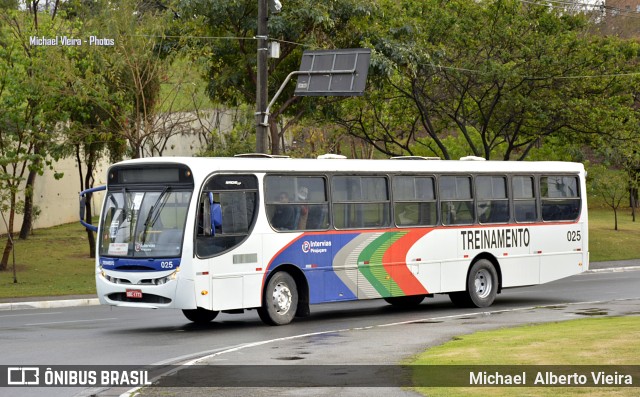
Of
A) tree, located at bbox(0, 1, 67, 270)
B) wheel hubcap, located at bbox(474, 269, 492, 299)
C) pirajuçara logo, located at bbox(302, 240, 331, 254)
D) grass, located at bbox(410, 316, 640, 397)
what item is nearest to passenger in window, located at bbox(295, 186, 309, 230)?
pirajuçara logo, located at bbox(302, 240, 331, 254)

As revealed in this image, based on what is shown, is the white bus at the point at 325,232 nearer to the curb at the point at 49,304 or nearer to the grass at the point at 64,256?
the curb at the point at 49,304

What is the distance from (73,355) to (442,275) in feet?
31.2

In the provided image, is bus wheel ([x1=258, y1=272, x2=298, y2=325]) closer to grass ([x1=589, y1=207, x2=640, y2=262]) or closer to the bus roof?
the bus roof

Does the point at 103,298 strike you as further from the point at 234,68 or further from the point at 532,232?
the point at 234,68

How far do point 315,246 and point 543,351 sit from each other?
710cm

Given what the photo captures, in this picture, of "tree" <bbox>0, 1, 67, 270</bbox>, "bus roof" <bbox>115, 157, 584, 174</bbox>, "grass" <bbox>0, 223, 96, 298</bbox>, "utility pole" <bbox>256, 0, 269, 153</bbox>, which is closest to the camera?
"bus roof" <bbox>115, 157, 584, 174</bbox>

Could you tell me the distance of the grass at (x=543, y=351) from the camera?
10.3m

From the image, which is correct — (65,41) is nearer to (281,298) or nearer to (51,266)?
(51,266)

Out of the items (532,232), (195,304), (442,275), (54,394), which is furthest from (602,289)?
(54,394)

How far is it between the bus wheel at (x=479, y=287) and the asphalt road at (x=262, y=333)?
1.10 ft

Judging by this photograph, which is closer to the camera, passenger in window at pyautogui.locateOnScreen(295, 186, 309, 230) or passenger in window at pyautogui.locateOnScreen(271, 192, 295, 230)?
passenger in window at pyautogui.locateOnScreen(271, 192, 295, 230)

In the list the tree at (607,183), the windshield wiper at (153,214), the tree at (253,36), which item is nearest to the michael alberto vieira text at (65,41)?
the tree at (253,36)

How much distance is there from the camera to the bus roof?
714 inches

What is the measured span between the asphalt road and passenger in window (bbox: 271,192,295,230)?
178cm
